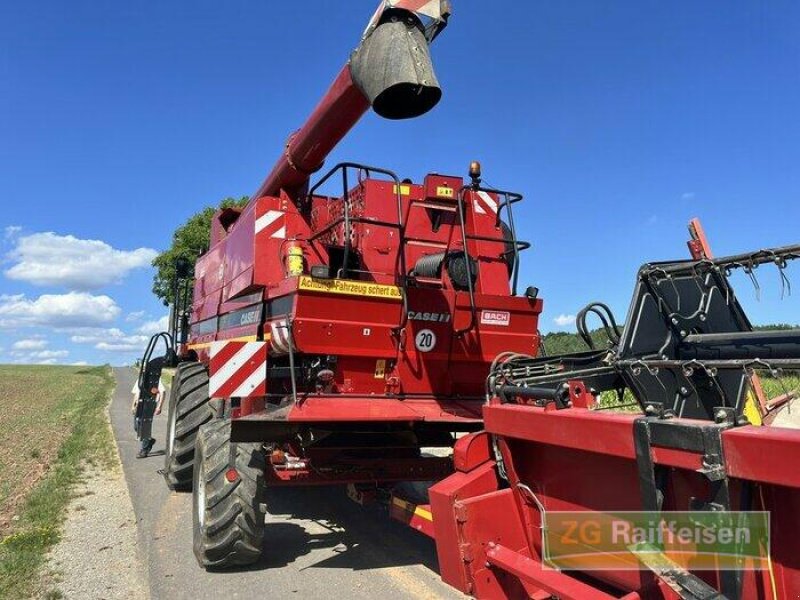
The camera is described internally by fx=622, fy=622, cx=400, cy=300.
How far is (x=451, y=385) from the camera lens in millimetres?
5453

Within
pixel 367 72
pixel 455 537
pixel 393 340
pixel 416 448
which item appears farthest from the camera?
pixel 416 448

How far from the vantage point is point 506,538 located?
11.1 feet

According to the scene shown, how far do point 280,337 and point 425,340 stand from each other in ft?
3.97

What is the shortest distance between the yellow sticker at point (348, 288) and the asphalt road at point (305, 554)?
2.21 metres

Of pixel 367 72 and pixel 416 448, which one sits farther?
pixel 416 448

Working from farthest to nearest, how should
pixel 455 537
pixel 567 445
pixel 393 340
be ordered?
pixel 393 340
pixel 455 537
pixel 567 445

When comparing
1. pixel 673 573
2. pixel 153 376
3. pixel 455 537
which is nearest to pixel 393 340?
pixel 455 537

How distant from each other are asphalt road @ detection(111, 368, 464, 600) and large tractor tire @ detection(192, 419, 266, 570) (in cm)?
21

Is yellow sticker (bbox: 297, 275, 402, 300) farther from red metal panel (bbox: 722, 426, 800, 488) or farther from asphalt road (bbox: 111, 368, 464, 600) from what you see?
red metal panel (bbox: 722, 426, 800, 488)

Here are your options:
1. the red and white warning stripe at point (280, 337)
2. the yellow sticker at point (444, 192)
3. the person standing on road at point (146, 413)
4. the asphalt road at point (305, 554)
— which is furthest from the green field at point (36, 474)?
the yellow sticker at point (444, 192)

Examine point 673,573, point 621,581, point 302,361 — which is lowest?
point 621,581

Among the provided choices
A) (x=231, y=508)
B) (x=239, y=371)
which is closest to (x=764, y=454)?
(x=231, y=508)

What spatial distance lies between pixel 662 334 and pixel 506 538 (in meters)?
1.44

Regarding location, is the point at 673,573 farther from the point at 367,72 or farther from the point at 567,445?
the point at 367,72
